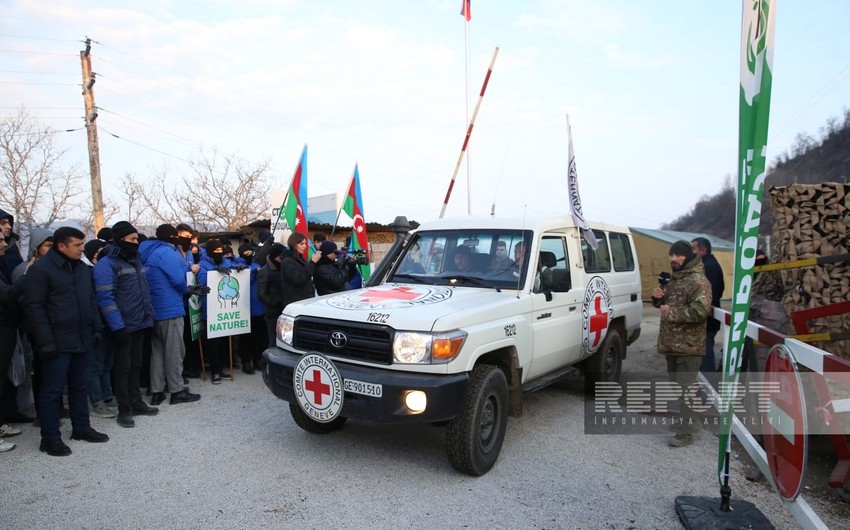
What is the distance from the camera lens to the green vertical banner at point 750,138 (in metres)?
2.99

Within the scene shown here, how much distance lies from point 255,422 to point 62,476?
1.67 meters

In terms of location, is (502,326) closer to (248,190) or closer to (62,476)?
(62,476)

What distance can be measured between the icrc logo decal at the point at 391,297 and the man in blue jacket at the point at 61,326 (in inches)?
85.5

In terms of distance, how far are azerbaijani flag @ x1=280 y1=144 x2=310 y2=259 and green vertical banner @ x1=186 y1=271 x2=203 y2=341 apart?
264 cm

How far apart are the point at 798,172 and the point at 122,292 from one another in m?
64.5

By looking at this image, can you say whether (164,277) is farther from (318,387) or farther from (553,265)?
(553,265)

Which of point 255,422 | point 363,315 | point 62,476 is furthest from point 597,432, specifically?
point 62,476

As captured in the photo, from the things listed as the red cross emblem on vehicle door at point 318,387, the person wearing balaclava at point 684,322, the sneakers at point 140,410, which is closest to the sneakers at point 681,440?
the person wearing balaclava at point 684,322

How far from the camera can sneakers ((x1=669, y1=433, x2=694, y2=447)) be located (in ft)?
16.0

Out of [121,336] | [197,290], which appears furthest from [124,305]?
[197,290]

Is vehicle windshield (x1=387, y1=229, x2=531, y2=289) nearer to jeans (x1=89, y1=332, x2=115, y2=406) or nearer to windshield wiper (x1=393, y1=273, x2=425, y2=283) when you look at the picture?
windshield wiper (x1=393, y1=273, x2=425, y2=283)

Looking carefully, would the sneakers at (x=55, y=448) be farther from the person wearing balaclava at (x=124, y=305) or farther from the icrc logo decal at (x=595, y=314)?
the icrc logo decal at (x=595, y=314)

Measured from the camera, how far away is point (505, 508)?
3646 millimetres

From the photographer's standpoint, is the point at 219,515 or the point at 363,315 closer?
the point at 219,515
